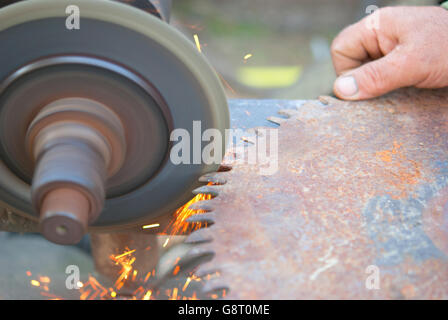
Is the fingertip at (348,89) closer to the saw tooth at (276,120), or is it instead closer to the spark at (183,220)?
the saw tooth at (276,120)

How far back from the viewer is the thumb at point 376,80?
4.60ft

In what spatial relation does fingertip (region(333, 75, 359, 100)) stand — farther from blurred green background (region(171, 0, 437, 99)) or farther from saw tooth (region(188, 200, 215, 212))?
blurred green background (region(171, 0, 437, 99))

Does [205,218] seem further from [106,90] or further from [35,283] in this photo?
[35,283]

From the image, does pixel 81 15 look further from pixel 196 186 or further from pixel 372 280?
pixel 372 280

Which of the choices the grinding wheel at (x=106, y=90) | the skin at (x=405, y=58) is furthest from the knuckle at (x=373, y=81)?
the grinding wheel at (x=106, y=90)

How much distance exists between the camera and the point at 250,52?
3732 millimetres

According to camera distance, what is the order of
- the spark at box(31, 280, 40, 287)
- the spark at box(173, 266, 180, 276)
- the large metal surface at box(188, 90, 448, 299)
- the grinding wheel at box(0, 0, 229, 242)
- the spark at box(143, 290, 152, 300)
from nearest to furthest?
1. the large metal surface at box(188, 90, 448, 299)
2. the grinding wheel at box(0, 0, 229, 242)
3. the spark at box(143, 290, 152, 300)
4. the spark at box(31, 280, 40, 287)
5. the spark at box(173, 266, 180, 276)

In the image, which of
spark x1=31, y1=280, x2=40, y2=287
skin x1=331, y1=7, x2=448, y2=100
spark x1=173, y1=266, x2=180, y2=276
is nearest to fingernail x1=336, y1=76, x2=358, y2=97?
skin x1=331, y1=7, x2=448, y2=100

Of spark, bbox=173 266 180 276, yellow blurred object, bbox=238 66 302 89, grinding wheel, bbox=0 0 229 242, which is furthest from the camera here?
yellow blurred object, bbox=238 66 302 89

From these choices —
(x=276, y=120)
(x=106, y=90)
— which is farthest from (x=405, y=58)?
(x=106, y=90)

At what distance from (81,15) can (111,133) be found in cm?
26

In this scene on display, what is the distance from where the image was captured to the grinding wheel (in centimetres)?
100

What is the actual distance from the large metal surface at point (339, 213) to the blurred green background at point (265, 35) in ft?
7.15

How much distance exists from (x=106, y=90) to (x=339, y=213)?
1.93 feet
